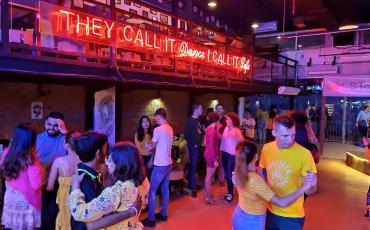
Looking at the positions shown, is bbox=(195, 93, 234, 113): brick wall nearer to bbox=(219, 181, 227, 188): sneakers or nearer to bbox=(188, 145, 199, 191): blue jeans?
bbox=(219, 181, 227, 188): sneakers

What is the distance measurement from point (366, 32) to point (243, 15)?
16.9 feet

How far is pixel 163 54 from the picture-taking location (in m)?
6.71

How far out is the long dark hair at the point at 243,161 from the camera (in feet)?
8.41

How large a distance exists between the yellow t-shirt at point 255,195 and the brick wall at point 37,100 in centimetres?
408

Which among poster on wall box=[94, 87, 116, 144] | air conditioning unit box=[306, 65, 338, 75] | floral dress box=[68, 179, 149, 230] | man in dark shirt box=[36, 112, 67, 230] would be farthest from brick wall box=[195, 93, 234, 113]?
floral dress box=[68, 179, 149, 230]

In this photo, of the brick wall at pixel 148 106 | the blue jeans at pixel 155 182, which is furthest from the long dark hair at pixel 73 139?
the brick wall at pixel 148 106

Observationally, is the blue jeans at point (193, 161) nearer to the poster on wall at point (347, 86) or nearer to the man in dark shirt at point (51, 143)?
the man in dark shirt at point (51, 143)

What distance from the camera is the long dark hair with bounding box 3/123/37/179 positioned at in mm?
2855

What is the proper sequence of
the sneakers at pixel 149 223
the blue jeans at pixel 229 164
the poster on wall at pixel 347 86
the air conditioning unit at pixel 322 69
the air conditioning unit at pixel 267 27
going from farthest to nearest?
the air conditioning unit at pixel 322 69 → the air conditioning unit at pixel 267 27 → the poster on wall at pixel 347 86 → the blue jeans at pixel 229 164 → the sneakers at pixel 149 223

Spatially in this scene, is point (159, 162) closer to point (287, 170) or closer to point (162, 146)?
point (162, 146)

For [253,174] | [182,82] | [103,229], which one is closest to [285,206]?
[253,174]

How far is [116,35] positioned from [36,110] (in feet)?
6.04

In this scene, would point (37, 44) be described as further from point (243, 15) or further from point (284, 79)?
point (284, 79)

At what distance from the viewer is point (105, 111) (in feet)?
21.3
